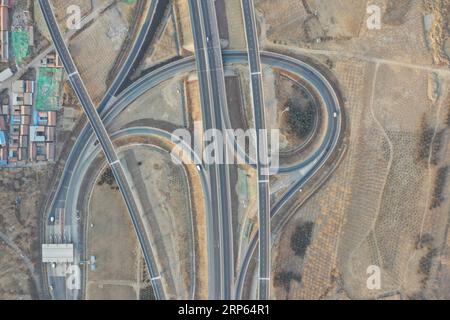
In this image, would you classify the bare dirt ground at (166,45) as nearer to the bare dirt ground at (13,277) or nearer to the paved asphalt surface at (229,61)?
the paved asphalt surface at (229,61)

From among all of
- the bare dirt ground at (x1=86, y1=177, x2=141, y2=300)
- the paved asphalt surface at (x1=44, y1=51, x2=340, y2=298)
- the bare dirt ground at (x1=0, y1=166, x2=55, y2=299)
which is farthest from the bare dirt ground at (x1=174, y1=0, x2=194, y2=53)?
the bare dirt ground at (x1=0, y1=166, x2=55, y2=299)

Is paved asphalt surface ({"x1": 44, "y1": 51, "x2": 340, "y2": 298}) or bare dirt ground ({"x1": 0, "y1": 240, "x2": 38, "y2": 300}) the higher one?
paved asphalt surface ({"x1": 44, "y1": 51, "x2": 340, "y2": 298})

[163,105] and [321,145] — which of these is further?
[163,105]

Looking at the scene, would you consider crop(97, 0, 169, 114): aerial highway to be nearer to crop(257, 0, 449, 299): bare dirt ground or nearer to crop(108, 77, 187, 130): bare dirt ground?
crop(108, 77, 187, 130): bare dirt ground

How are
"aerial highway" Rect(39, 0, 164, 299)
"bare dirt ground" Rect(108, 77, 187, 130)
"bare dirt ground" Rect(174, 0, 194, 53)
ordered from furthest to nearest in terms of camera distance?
"bare dirt ground" Rect(108, 77, 187, 130) < "bare dirt ground" Rect(174, 0, 194, 53) < "aerial highway" Rect(39, 0, 164, 299)

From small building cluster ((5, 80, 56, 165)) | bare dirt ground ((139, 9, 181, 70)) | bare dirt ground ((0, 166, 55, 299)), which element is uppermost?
bare dirt ground ((139, 9, 181, 70))

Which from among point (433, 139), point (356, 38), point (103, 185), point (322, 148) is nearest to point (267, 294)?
point (322, 148)

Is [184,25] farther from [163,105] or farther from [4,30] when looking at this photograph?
[4,30]

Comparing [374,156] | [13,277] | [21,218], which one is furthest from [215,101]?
[13,277]
